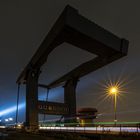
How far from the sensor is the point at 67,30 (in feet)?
63.0

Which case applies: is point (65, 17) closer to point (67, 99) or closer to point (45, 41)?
point (45, 41)

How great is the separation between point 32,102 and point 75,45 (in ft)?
34.6

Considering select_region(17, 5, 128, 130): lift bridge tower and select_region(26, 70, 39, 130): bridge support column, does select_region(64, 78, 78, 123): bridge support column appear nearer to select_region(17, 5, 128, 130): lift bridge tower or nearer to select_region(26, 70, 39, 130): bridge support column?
select_region(17, 5, 128, 130): lift bridge tower

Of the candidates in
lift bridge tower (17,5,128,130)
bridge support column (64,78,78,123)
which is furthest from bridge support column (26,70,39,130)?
bridge support column (64,78,78,123)

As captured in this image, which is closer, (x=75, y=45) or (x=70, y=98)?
(x=75, y=45)

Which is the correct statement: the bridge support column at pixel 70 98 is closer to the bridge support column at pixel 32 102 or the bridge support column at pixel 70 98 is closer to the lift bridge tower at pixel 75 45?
the lift bridge tower at pixel 75 45

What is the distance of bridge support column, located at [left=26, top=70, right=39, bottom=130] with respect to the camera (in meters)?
27.1

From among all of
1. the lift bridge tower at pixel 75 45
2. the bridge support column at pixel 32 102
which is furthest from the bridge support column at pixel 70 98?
the bridge support column at pixel 32 102

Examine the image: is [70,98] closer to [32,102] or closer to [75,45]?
[32,102]

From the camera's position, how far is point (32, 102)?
28.0 meters

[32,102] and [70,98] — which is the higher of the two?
[70,98]

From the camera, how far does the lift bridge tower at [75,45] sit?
19.2 m

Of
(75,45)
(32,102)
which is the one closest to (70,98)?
(32,102)

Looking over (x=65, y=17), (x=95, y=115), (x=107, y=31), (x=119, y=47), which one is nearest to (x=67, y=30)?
(x=65, y=17)
